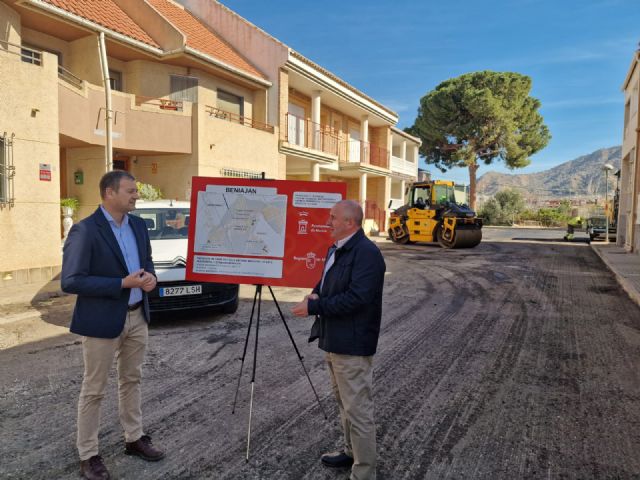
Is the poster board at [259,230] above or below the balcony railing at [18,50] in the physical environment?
below

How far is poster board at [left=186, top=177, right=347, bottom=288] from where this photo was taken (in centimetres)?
338

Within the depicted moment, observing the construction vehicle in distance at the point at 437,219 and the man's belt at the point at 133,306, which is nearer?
the man's belt at the point at 133,306

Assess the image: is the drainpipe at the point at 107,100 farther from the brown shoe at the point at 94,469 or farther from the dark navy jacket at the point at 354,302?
the dark navy jacket at the point at 354,302

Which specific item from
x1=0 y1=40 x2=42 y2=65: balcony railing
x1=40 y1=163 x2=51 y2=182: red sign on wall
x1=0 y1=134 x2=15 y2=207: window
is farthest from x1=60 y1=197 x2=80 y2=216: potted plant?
x1=0 y1=40 x2=42 y2=65: balcony railing

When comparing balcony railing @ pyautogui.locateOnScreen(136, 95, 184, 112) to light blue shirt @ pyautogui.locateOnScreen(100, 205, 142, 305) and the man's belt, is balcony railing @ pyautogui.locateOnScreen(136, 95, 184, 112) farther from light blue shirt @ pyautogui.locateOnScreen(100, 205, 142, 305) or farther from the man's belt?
the man's belt

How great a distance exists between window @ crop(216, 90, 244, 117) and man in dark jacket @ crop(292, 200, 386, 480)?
14939 millimetres

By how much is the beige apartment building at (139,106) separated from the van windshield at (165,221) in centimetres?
372

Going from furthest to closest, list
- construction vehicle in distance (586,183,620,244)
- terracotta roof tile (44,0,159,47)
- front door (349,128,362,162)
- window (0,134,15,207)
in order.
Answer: front door (349,128,362,162) → construction vehicle in distance (586,183,620,244) → terracotta roof tile (44,0,159,47) → window (0,134,15,207)

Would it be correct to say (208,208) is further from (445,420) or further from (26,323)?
(26,323)

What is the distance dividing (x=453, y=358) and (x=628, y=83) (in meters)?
20.9

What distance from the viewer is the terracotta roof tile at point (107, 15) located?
12.1 meters

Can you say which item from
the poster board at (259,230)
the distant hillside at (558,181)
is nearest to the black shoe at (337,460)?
the poster board at (259,230)

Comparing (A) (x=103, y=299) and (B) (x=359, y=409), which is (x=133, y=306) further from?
(B) (x=359, y=409)

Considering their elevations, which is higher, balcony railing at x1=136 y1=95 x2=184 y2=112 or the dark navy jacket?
balcony railing at x1=136 y1=95 x2=184 y2=112
